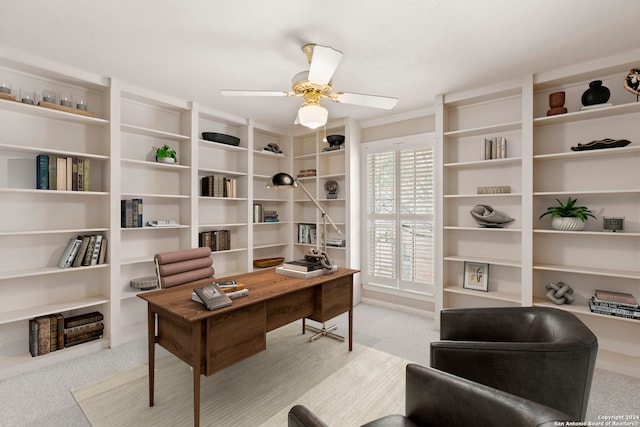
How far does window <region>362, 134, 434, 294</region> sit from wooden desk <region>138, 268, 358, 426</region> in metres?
1.71

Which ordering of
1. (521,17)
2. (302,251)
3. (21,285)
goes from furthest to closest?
(302,251) → (21,285) → (521,17)

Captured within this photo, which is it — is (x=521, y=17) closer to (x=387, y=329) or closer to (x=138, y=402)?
(x=387, y=329)

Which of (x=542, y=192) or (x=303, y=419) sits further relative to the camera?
(x=542, y=192)

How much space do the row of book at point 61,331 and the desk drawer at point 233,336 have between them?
1908mm

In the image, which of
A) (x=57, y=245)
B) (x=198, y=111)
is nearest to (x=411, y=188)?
(x=198, y=111)

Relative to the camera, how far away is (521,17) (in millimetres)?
1948

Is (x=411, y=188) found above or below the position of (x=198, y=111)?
below

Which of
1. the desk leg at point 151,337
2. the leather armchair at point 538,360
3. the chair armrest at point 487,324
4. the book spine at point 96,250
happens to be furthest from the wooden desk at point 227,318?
the book spine at point 96,250

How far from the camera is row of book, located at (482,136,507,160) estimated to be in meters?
3.14

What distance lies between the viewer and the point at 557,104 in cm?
279

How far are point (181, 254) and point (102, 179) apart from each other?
1.40m

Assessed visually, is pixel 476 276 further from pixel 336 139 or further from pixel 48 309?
pixel 48 309

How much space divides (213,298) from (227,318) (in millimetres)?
158

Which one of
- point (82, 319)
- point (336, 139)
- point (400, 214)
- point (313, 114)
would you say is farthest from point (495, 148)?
point (82, 319)
